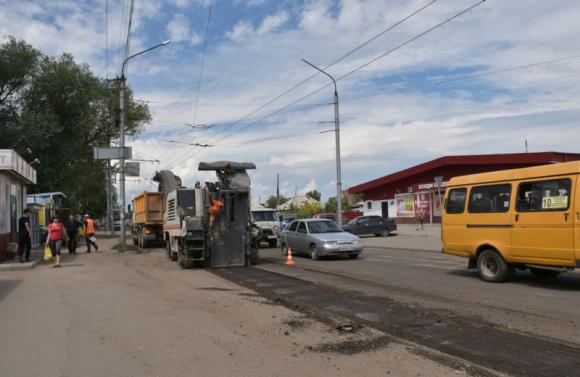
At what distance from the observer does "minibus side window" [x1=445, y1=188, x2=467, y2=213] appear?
12.8 metres

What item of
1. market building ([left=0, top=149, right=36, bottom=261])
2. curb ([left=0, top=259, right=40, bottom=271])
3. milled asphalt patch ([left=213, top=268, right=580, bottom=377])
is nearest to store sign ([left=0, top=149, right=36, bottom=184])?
market building ([left=0, top=149, right=36, bottom=261])

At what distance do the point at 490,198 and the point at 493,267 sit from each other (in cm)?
151

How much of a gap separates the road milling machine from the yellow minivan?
6.16 meters

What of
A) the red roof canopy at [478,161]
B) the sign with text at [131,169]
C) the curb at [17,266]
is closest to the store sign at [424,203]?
the red roof canopy at [478,161]

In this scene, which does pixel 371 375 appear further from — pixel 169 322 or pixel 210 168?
pixel 210 168

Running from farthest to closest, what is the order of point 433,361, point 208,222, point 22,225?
point 22,225
point 208,222
point 433,361

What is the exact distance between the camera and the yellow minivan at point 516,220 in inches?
404

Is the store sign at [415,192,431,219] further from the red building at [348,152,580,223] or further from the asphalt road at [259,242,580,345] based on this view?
the asphalt road at [259,242,580,345]

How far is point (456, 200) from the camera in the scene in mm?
13055

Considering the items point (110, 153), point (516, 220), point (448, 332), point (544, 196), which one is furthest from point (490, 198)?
point (110, 153)

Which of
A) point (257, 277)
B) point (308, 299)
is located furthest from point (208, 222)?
point (308, 299)

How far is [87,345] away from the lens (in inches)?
268

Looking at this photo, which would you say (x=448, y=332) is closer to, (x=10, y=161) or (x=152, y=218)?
(x=10, y=161)

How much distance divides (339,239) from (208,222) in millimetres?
4688
